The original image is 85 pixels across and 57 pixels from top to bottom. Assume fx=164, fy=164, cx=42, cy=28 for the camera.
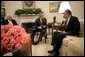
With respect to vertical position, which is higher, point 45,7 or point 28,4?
point 28,4

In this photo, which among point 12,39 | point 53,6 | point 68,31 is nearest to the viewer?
point 12,39

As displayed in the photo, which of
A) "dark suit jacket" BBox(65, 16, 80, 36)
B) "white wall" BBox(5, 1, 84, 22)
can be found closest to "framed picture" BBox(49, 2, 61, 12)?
"white wall" BBox(5, 1, 84, 22)

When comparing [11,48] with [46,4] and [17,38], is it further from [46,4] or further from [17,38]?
[46,4]

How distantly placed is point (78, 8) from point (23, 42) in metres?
7.42

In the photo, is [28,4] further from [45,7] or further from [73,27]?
[73,27]

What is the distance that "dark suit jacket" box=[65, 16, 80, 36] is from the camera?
3758 millimetres

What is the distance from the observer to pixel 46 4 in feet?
28.1

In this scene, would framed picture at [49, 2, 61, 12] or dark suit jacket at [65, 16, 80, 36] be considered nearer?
dark suit jacket at [65, 16, 80, 36]

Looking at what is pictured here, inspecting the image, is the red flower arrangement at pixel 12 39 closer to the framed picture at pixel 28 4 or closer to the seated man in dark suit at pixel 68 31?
the seated man in dark suit at pixel 68 31

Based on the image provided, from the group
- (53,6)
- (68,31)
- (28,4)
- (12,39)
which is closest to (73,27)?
(68,31)

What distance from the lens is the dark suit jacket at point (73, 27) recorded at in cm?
376

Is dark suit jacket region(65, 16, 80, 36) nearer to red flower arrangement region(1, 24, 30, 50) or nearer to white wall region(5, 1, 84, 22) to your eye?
red flower arrangement region(1, 24, 30, 50)

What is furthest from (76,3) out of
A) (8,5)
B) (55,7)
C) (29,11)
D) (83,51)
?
(83,51)

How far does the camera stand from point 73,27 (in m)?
3.82
